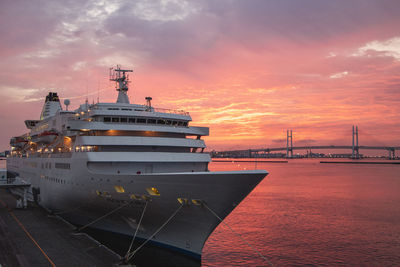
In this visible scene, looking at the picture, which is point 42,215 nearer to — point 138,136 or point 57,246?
point 57,246

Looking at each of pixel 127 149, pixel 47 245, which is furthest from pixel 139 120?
pixel 47 245

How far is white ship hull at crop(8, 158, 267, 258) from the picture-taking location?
14.2m

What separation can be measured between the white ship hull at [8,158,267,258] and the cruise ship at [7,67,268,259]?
4 cm

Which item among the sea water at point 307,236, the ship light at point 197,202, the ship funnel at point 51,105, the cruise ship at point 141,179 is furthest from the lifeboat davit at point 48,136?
the ship light at point 197,202

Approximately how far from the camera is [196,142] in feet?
→ 67.3

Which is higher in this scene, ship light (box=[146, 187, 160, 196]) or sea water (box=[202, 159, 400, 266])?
ship light (box=[146, 187, 160, 196])

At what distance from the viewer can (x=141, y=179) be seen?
15.4 meters

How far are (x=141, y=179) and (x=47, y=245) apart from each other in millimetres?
6361

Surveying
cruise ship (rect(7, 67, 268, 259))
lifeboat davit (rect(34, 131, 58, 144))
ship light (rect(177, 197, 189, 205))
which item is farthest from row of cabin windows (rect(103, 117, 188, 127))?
lifeboat davit (rect(34, 131, 58, 144))

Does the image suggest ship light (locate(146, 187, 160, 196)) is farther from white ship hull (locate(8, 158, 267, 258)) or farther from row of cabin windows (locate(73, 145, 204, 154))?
row of cabin windows (locate(73, 145, 204, 154))

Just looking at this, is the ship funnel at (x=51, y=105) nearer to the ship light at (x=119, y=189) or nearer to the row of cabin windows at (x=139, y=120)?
the row of cabin windows at (x=139, y=120)

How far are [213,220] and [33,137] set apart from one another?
24.9 metres

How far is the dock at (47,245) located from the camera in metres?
14.5

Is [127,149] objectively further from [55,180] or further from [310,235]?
[310,235]
